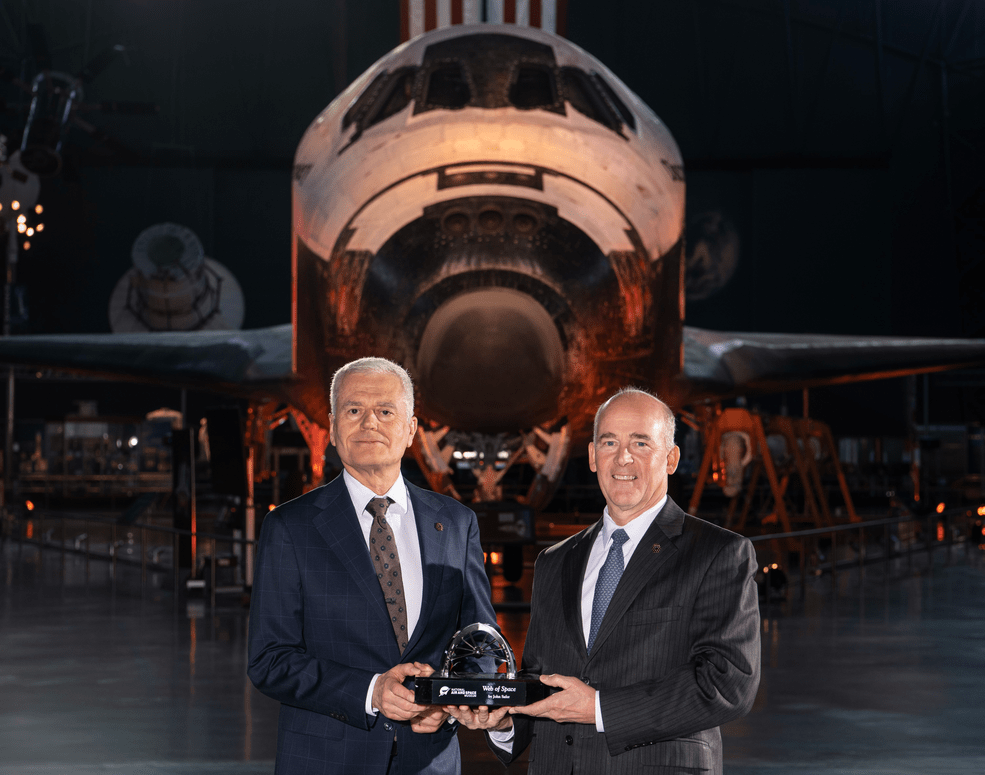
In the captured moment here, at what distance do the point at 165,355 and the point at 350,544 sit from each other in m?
9.41

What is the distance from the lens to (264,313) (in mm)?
27438

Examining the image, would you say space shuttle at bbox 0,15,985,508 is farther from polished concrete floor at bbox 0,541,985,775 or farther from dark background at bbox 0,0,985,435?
dark background at bbox 0,0,985,435

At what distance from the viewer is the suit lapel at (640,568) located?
82.9 inches

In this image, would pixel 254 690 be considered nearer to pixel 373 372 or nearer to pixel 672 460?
pixel 373 372

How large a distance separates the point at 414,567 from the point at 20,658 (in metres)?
5.05

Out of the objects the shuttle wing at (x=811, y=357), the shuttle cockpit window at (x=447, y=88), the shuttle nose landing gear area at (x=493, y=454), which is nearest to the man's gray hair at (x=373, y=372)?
the shuttle cockpit window at (x=447, y=88)

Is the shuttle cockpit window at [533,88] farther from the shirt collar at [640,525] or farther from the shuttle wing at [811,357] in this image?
the shirt collar at [640,525]

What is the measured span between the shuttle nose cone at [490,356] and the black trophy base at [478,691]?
4.08 m

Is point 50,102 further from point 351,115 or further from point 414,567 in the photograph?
point 414,567

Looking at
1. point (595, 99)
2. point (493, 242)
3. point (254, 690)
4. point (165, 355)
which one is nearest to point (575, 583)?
point (254, 690)

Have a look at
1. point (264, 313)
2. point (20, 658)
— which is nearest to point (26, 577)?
point (20, 658)

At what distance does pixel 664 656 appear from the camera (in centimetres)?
210

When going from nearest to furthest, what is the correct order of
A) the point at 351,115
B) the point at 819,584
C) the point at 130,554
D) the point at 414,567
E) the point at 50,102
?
the point at 414,567 → the point at 351,115 → the point at 819,584 → the point at 130,554 → the point at 50,102

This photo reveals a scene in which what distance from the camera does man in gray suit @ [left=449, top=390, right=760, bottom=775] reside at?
202cm
